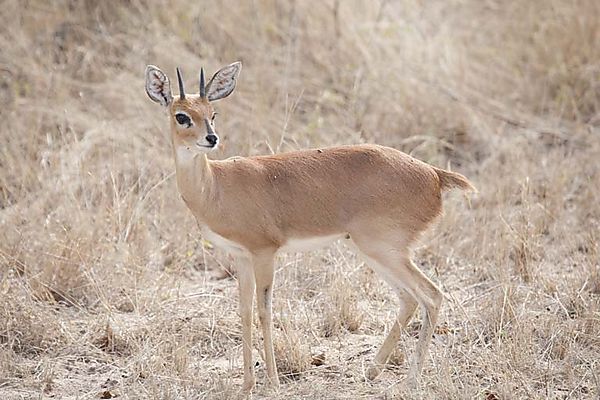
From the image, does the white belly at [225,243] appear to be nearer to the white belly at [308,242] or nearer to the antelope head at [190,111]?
the white belly at [308,242]

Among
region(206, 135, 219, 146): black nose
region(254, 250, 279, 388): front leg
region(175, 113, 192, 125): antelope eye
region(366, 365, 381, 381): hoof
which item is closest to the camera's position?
region(206, 135, 219, 146): black nose

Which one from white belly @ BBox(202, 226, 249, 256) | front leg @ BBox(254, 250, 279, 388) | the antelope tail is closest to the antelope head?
white belly @ BBox(202, 226, 249, 256)

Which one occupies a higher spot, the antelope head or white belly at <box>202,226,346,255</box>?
the antelope head

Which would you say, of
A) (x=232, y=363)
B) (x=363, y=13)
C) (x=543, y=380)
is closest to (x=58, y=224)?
(x=232, y=363)

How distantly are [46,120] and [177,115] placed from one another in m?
4.11

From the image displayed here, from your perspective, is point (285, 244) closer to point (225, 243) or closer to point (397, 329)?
point (225, 243)

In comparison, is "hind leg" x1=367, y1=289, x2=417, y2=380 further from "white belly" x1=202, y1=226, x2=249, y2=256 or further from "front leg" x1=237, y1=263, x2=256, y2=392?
"white belly" x1=202, y1=226, x2=249, y2=256

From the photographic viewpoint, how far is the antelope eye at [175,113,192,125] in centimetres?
523

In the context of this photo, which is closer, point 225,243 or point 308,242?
point 225,243

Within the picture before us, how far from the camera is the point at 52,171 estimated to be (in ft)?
26.2

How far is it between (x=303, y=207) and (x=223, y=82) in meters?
0.79

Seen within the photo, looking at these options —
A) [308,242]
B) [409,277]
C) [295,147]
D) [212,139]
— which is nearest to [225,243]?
[308,242]

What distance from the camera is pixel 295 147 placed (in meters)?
8.43

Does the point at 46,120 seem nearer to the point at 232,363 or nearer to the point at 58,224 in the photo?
the point at 58,224
